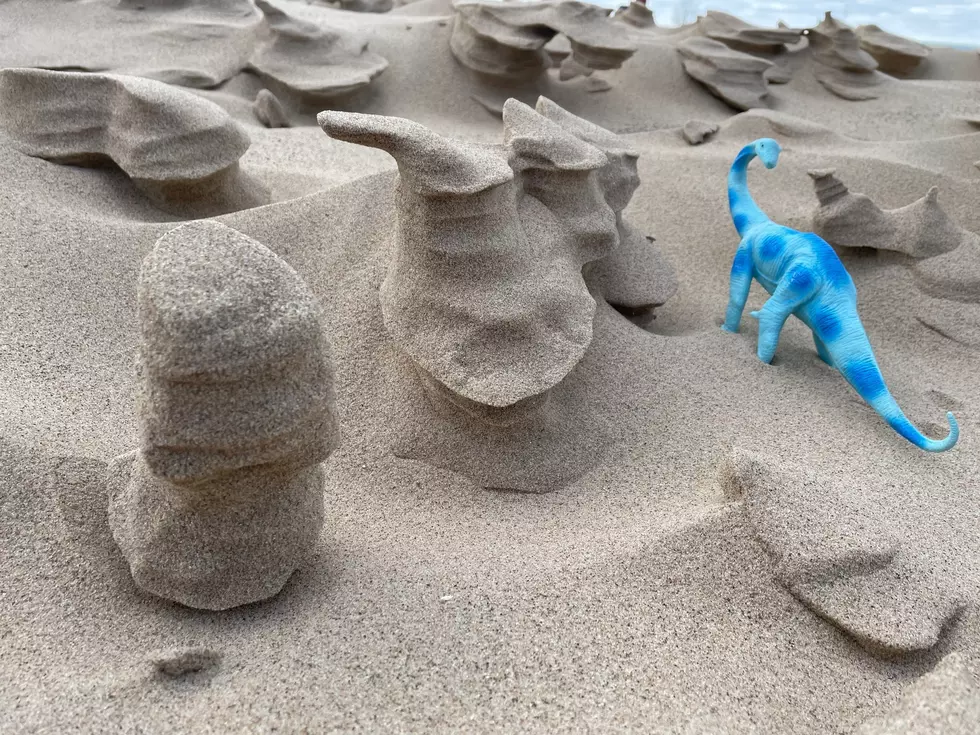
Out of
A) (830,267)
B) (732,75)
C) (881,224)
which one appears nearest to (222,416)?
(830,267)

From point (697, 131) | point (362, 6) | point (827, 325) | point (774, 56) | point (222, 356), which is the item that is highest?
point (222, 356)

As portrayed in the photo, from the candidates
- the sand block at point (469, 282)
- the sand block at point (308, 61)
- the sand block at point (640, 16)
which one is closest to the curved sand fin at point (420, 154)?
the sand block at point (469, 282)

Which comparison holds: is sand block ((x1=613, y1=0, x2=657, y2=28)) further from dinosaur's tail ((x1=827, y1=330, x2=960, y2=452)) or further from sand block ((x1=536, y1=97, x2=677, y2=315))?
dinosaur's tail ((x1=827, y1=330, x2=960, y2=452))

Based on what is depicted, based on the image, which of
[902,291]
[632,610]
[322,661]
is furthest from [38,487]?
[902,291]

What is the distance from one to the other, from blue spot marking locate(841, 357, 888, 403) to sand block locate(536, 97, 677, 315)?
23.7 inches

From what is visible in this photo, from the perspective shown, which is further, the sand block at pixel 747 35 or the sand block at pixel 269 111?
the sand block at pixel 747 35

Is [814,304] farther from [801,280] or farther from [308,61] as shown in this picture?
[308,61]

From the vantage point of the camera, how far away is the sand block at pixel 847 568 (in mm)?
1223

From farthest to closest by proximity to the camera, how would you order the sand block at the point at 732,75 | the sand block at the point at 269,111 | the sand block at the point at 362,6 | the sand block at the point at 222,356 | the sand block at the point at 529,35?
1. the sand block at the point at 362,6
2. the sand block at the point at 732,75
3. the sand block at the point at 529,35
4. the sand block at the point at 269,111
5. the sand block at the point at 222,356

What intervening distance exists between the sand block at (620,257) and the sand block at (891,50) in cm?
425

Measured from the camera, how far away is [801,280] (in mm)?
1989

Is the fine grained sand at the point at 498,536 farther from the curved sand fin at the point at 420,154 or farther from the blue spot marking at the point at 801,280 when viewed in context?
the curved sand fin at the point at 420,154

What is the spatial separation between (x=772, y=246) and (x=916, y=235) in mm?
774

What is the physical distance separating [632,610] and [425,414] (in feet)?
2.22
